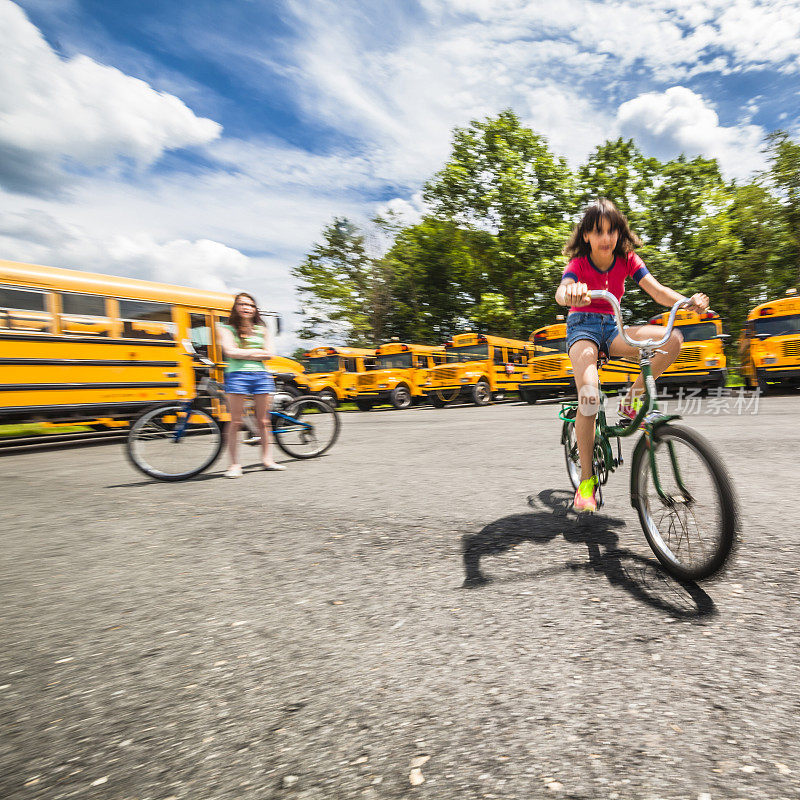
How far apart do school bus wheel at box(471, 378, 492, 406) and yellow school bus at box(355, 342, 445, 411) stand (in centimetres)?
187

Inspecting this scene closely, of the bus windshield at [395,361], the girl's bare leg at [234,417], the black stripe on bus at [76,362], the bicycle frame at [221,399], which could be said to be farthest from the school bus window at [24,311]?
the bus windshield at [395,361]

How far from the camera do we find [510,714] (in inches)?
53.9

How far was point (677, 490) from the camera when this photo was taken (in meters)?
2.19

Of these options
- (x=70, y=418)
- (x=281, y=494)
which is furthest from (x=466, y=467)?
(x=70, y=418)

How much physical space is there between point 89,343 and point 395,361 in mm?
11303

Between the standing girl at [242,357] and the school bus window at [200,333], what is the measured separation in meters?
5.41

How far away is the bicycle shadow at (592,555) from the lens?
6.50ft

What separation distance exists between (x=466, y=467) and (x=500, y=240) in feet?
78.6

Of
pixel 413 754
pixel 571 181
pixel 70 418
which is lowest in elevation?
pixel 413 754

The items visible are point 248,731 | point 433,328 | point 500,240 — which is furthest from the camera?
point 433,328

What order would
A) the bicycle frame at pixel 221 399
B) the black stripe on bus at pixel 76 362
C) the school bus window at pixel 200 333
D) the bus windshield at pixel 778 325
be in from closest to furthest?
the bicycle frame at pixel 221 399 < the black stripe on bus at pixel 76 362 < the school bus window at pixel 200 333 < the bus windshield at pixel 778 325

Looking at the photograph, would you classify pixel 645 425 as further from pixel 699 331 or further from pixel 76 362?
pixel 699 331

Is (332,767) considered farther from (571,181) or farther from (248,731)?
(571,181)

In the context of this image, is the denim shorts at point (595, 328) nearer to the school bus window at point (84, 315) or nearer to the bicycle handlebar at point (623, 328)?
the bicycle handlebar at point (623, 328)
